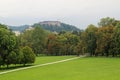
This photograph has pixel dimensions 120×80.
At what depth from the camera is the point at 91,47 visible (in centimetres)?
7675

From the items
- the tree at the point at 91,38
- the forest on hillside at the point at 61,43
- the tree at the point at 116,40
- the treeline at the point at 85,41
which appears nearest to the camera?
the forest on hillside at the point at 61,43

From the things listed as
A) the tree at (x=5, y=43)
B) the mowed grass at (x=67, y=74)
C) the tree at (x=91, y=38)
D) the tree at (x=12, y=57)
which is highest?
the tree at (x=91, y=38)

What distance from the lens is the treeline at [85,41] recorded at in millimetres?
71562

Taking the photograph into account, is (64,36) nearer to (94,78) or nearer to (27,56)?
(27,56)

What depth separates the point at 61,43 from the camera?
90125mm

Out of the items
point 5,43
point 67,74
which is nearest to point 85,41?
point 5,43

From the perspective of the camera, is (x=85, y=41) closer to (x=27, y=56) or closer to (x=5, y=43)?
(x=27, y=56)

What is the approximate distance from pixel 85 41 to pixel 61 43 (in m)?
13.5

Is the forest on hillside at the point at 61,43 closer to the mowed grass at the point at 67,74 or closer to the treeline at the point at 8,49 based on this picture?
the treeline at the point at 8,49

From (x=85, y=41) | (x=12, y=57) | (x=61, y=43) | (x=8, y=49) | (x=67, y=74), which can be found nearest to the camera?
(x=67, y=74)

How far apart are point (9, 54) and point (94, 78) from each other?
17.8 meters

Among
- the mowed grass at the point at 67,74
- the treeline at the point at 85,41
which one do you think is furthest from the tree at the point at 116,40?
the mowed grass at the point at 67,74

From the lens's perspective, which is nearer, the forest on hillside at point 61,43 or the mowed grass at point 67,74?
the mowed grass at point 67,74

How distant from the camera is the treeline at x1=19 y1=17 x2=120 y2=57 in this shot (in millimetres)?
71562
